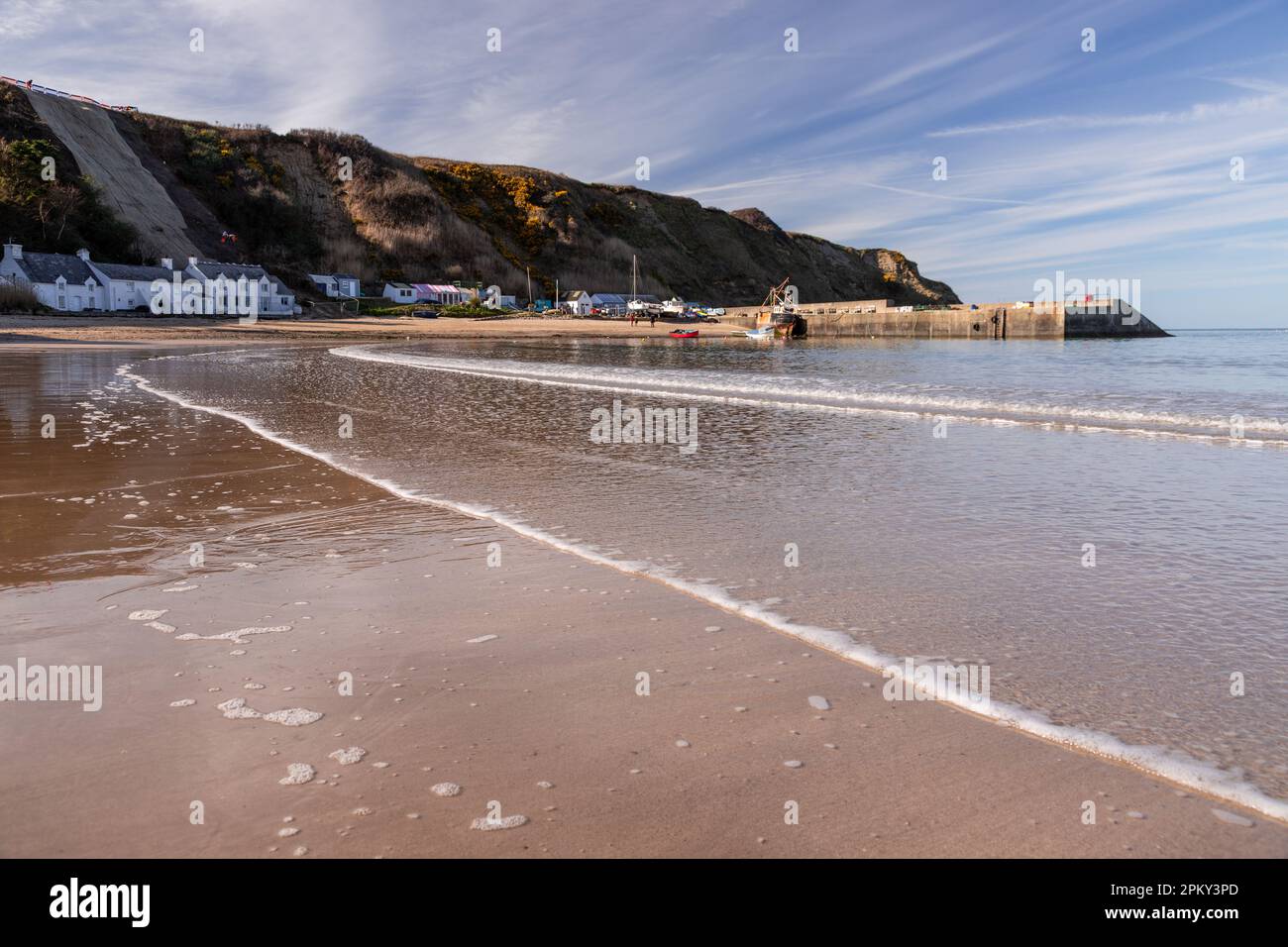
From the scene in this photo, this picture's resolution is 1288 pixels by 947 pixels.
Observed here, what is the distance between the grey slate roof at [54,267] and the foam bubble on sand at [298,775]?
7221 cm

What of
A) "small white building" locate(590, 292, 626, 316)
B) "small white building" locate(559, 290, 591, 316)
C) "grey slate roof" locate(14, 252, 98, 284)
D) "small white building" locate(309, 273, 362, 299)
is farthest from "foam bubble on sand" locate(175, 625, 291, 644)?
"small white building" locate(590, 292, 626, 316)

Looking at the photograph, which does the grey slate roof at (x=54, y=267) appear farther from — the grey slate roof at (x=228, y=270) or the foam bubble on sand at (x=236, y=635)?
the foam bubble on sand at (x=236, y=635)

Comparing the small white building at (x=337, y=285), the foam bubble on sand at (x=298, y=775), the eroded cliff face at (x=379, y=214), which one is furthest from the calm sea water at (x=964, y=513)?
the eroded cliff face at (x=379, y=214)

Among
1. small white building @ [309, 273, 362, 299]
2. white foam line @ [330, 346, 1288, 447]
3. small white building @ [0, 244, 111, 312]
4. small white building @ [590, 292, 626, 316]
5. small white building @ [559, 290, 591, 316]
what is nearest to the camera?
white foam line @ [330, 346, 1288, 447]

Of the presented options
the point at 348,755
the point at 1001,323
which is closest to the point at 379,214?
the point at 1001,323

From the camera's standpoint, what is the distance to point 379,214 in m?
107

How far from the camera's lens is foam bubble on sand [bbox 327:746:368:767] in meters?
3.16

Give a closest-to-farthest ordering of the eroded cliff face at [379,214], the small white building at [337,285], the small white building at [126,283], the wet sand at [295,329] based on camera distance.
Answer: the wet sand at [295,329]
the small white building at [126,283]
the small white building at [337,285]
the eroded cliff face at [379,214]

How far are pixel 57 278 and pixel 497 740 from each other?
73996mm

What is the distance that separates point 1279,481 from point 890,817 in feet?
27.7

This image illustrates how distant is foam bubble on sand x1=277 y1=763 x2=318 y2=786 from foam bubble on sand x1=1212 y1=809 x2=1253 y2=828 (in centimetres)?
300

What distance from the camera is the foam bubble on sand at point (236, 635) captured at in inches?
176

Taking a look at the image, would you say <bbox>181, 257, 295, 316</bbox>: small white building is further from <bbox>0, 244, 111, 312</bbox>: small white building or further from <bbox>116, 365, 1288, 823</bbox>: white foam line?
<bbox>116, 365, 1288, 823</bbox>: white foam line
